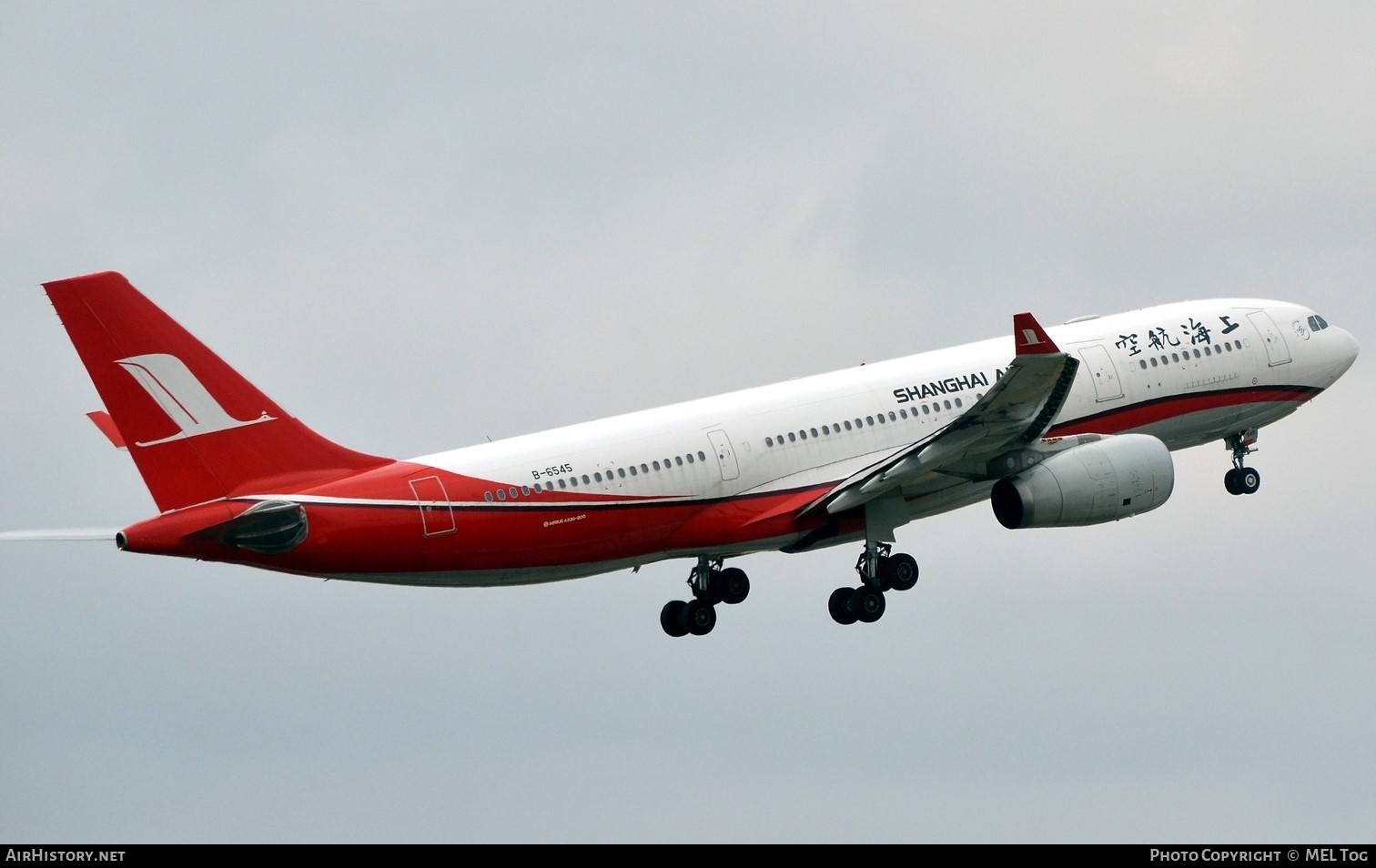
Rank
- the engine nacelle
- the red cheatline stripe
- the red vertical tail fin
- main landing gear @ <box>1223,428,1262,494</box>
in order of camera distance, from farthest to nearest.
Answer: main landing gear @ <box>1223,428,1262,494</box>, the red cheatline stripe, the engine nacelle, the red vertical tail fin

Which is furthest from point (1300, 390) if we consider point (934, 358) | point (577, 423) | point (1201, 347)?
point (577, 423)

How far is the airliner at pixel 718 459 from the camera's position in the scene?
49656 millimetres

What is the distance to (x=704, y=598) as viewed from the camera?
199ft

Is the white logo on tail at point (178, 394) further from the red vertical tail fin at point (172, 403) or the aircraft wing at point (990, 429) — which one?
the aircraft wing at point (990, 429)

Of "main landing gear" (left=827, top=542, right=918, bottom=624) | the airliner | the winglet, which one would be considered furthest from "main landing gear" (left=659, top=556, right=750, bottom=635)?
the winglet

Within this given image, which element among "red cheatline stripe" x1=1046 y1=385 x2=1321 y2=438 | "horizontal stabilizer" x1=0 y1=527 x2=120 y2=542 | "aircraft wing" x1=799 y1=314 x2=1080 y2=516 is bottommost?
"horizontal stabilizer" x1=0 y1=527 x2=120 y2=542

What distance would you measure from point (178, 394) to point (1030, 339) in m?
19.2

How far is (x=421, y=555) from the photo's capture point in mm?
51969

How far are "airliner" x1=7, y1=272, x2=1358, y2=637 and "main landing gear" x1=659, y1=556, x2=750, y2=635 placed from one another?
0.06 metres

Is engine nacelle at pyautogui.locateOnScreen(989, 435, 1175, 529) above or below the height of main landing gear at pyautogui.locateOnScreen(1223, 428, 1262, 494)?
below

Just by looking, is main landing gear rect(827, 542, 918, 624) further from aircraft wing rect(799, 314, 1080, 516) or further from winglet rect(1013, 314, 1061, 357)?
winglet rect(1013, 314, 1061, 357)

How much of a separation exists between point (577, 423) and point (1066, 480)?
473 inches

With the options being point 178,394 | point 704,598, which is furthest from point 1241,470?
point 178,394

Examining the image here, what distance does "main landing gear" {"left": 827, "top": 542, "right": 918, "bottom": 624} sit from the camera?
57625 millimetres
